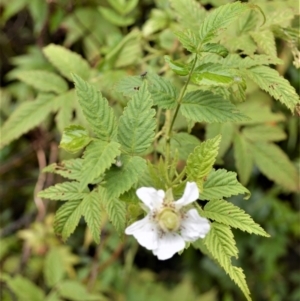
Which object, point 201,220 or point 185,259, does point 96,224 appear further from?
point 185,259

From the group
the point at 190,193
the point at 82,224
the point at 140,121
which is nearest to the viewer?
the point at 190,193

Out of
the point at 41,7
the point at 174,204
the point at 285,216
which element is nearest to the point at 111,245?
the point at 285,216

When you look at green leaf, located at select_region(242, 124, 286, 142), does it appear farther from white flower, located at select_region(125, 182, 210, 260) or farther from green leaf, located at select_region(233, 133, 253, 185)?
white flower, located at select_region(125, 182, 210, 260)

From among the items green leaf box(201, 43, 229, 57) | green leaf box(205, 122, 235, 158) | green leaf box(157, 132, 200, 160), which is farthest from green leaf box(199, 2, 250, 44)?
green leaf box(205, 122, 235, 158)

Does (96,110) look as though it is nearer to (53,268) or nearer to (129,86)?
(129,86)

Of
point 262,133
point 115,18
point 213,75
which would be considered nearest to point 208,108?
point 213,75

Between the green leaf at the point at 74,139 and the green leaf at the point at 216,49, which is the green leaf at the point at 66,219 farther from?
the green leaf at the point at 216,49
